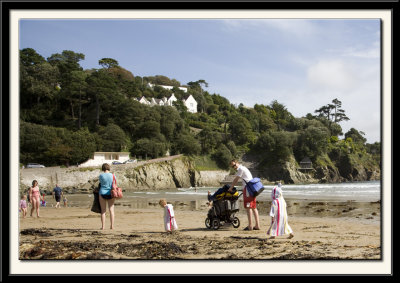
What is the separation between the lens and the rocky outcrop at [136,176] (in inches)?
1858

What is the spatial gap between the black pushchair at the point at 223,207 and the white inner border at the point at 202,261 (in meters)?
5.34

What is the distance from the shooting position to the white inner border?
12.6ft

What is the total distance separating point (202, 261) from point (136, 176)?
55.5 meters

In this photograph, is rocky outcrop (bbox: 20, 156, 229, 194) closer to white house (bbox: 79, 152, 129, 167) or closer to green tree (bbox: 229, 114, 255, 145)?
white house (bbox: 79, 152, 129, 167)

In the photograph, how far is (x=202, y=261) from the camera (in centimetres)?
395

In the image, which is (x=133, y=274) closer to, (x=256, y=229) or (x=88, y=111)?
(x=256, y=229)

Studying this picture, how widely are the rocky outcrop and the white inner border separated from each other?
138ft

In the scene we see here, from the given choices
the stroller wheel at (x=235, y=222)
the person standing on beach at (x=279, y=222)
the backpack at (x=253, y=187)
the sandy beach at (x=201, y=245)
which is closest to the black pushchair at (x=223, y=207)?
the stroller wheel at (x=235, y=222)

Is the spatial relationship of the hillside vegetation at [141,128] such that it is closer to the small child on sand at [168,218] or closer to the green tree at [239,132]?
the green tree at [239,132]

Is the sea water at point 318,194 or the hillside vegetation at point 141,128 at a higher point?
the hillside vegetation at point 141,128

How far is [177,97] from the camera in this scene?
407ft

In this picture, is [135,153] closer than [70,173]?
No
